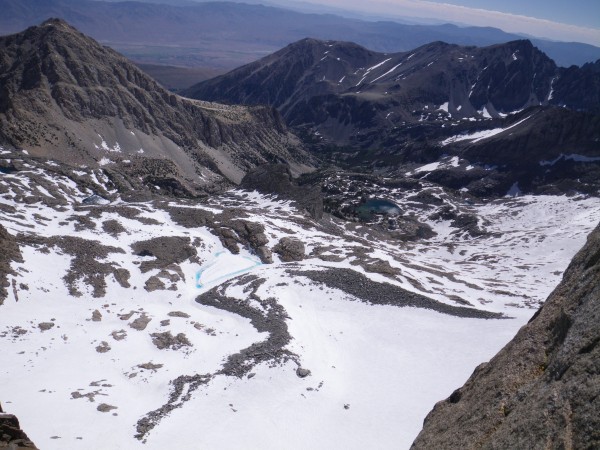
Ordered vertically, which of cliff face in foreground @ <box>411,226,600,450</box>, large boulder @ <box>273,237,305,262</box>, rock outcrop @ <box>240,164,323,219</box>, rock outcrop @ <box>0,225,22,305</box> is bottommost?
rock outcrop @ <box>240,164,323,219</box>

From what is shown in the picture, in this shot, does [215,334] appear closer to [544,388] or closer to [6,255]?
[6,255]

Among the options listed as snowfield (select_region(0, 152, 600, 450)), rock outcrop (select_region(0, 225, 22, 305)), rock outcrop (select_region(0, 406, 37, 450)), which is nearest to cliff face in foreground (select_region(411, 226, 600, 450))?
snowfield (select_region(0, 152, 600, 450))

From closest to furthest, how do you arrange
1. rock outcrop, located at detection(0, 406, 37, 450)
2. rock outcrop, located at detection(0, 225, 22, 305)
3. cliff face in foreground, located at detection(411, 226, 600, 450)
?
cliff face in foreground, located at detection(411, 226, 600, 450) < rock outcrop, located at detection(0, 406, 37, 450) < rock outcrop, located at detection(0, 225, 22, 305)

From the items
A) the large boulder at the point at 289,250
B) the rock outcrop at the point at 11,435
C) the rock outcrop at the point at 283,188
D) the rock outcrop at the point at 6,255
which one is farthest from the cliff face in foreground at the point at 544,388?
the rock outcrop at the point at 283,188

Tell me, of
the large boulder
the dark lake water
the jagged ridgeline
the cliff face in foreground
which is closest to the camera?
the cliff face in foreground

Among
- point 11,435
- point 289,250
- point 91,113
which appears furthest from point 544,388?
point 91,113

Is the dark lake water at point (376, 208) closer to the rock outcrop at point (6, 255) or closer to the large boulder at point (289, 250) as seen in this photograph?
the large boulder at point (289, 250)

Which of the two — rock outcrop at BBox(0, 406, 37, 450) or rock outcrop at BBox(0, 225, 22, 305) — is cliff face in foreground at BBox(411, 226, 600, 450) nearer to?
rock outcrop at BBox(0, 406, 37, 450)
